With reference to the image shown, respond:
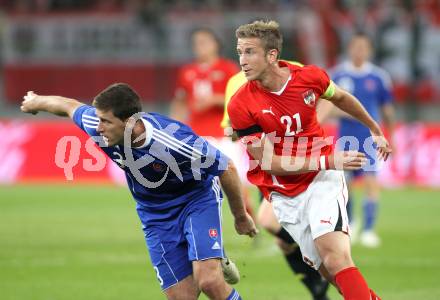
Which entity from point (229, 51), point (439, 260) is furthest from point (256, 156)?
point (229, 51)

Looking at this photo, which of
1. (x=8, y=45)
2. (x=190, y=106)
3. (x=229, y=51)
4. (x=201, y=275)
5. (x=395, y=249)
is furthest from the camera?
(x=8, y=45)

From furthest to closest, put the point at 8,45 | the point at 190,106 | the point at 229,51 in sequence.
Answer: the point at 8,45
the point at 229,51
the point at 190,106

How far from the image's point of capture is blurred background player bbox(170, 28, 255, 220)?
12.5 meters

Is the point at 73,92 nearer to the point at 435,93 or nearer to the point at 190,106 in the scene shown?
the point at 435,93

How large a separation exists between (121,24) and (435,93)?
7.74 meters

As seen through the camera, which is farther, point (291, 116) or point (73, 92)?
point (73, 92)

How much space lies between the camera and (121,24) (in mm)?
24688

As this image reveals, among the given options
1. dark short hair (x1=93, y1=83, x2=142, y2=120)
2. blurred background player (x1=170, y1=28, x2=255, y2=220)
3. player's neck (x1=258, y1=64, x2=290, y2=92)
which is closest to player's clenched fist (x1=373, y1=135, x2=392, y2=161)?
player's neck (x1=258, y1=64, x2=290, y2=92)

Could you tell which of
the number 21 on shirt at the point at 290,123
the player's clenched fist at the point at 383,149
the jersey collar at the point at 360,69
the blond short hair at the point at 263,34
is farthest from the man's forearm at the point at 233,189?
the jersey collar at the point at 360,69

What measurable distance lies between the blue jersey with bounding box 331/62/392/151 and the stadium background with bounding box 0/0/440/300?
58.2 inches

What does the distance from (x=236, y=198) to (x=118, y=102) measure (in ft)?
3.45

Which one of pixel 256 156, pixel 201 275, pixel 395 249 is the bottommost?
pixel 395 249

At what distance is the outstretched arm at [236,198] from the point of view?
680cm

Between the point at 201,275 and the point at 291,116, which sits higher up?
the point at 291,116
